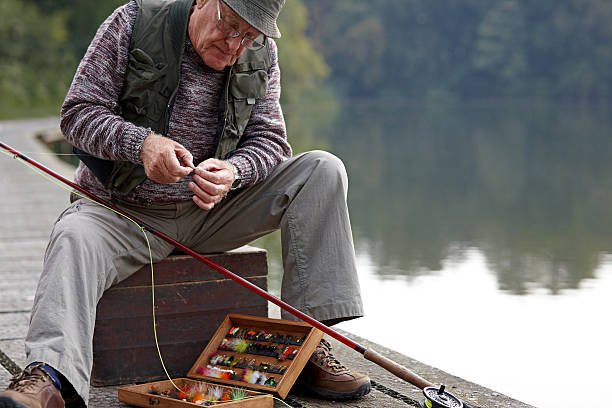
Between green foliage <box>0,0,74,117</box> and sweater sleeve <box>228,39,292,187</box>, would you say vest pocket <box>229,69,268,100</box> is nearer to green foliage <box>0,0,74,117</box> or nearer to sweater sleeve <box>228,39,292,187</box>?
sweater sleeve <box>228,39,292,187</box>

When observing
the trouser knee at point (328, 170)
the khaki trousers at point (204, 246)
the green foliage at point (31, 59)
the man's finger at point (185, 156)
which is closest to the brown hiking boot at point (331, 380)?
the khaki trousers at point (204, 246)

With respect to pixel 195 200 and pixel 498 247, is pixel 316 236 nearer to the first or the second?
pixel 195 200

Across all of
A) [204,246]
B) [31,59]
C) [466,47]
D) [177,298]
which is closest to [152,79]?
[204,246]

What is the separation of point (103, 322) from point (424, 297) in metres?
2.10

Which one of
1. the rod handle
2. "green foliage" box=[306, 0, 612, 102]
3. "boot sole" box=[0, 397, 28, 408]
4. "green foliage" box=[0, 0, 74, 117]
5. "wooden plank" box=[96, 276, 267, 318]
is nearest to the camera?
"boot sole" box=[0, 397, 28, 408]

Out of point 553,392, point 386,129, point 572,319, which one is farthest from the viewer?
point 386,129

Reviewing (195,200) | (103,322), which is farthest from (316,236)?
(103,322)

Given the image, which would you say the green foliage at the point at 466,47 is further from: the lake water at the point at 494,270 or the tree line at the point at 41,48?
the lake water at the point at 494,270

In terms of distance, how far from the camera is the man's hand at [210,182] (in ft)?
7.62

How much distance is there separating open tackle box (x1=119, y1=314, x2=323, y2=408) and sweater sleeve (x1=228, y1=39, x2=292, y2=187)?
404mm

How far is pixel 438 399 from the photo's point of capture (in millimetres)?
2062

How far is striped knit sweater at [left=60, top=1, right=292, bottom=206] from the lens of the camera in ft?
7.75

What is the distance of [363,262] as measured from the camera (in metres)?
5.22

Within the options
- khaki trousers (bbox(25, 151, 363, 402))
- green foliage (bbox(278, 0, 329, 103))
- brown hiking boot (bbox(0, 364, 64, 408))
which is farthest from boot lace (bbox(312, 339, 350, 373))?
green foliage (bbox(278, 0, 329, 103))
